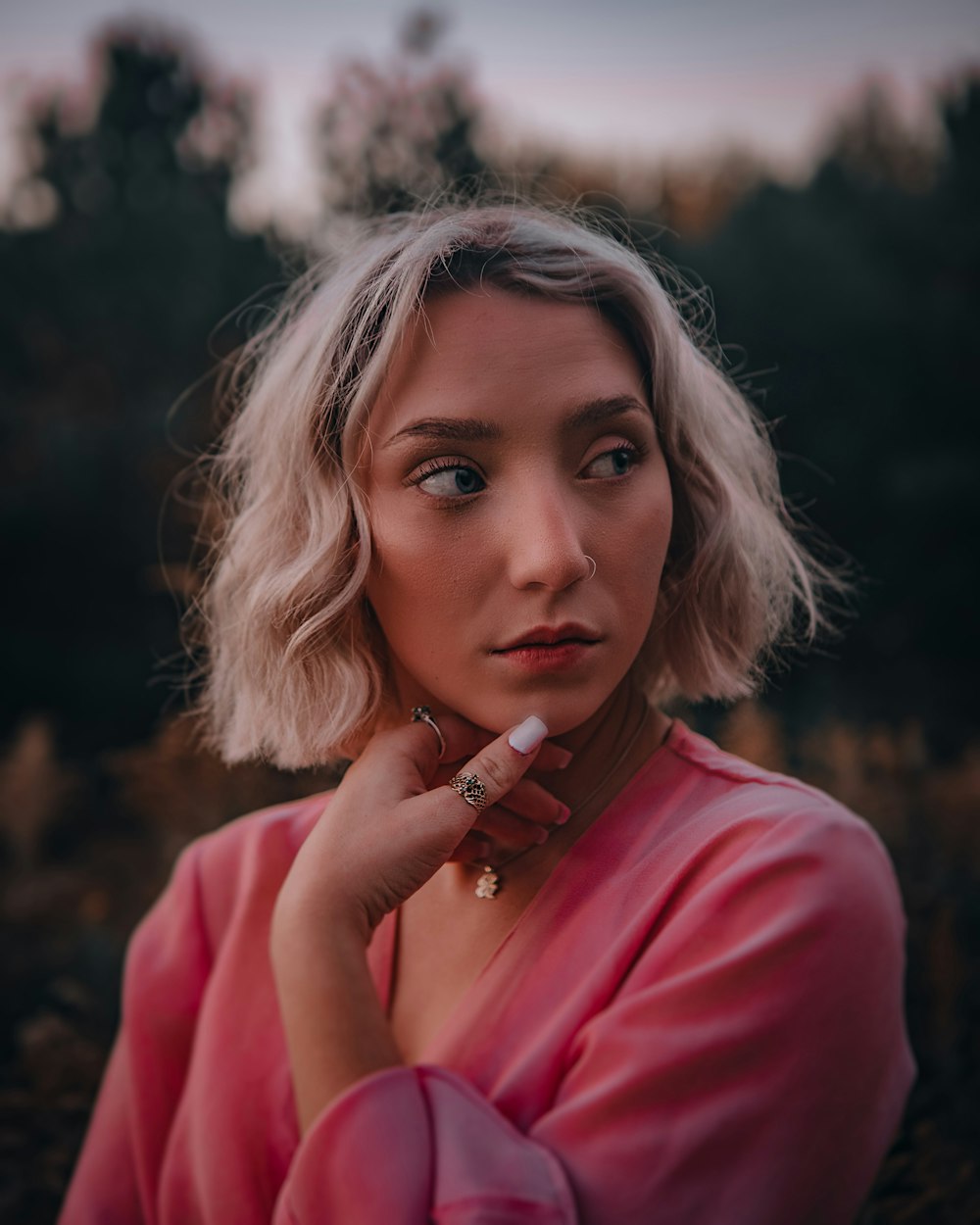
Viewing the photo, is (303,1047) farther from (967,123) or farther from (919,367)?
(967,123)

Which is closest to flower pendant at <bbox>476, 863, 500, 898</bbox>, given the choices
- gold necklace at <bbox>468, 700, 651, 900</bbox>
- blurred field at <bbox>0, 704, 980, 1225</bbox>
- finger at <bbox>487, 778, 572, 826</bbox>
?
gold necklace at <bbox>468, 700, 651, 900</bbox>

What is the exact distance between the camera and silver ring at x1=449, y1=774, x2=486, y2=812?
1455 mm

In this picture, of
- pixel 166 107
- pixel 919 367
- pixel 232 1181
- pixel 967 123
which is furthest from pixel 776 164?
pixel 232 1181

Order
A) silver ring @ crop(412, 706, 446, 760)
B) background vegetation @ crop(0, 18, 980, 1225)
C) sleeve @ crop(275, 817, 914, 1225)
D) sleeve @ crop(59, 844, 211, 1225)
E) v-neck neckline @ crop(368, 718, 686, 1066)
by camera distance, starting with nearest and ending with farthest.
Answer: sleeve @ crop(275, 817, 914, 1225) → v-neck neckline @ crop(368, 718, 686, 1066) → silver ring @ crop(412, 706, 446, 760) → sleeve @ crop(59, 844, 211, 1225) → background vegetation @ crop(0, 18, 980, 1225)

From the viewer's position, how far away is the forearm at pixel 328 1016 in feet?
4.50


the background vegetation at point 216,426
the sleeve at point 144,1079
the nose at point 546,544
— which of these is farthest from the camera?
the background vegetation at point 216,426

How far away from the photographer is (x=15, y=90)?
9000mm

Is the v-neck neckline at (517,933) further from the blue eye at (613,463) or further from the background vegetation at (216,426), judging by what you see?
the background vegetation at (216,426)

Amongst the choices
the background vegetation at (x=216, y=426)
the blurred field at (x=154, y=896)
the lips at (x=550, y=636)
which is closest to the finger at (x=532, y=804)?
the lips at (x=550, y=636)

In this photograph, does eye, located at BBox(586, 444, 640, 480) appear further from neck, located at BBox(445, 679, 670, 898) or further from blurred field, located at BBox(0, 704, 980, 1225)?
blurred field, located at BBox(0, 704, 980, 1225)

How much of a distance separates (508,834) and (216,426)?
458 centimetres

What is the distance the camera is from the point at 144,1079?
1918mm

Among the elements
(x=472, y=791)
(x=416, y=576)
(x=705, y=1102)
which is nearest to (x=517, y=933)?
(x=472, y=791)

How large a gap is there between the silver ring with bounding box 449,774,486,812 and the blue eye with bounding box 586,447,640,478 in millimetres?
446
